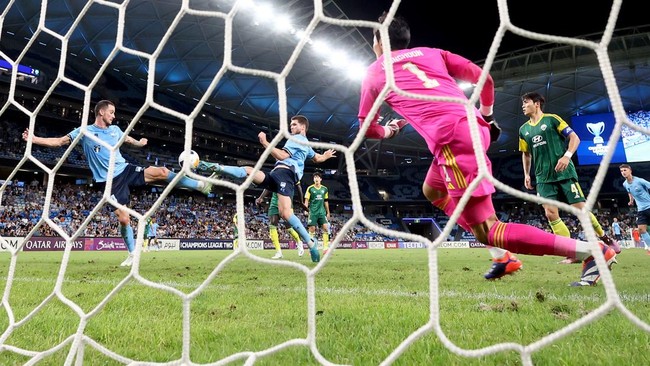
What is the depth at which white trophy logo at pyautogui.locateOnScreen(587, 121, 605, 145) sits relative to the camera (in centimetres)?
2630

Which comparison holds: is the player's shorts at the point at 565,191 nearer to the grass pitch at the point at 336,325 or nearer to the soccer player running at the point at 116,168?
the grass pitch at the point at 336,325

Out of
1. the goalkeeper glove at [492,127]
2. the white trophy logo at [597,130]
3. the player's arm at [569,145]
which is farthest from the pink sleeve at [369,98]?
the white trophy logo at [597,130]

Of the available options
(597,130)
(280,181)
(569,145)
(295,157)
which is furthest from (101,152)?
(597,130)

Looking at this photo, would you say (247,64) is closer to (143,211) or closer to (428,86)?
(143,211)

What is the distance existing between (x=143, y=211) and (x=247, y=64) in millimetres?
9669

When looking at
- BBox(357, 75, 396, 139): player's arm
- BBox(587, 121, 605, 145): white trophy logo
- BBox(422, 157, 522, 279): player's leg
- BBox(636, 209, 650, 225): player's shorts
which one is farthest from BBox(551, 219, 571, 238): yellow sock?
BBox(587, 121, 605, 145): white trophy logo

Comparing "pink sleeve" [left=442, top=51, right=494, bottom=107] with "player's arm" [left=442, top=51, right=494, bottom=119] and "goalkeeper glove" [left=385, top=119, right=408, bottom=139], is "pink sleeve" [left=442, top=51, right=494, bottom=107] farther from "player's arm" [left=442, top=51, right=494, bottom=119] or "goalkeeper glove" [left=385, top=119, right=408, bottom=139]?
"goalkeeper glove" [left=385, top=119, right=408, bottom=139]

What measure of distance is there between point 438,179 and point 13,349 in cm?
223

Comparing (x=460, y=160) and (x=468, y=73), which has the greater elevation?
(x=468, y=73)

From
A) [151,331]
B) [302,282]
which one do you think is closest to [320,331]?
[151,331]

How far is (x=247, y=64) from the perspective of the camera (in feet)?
77.6

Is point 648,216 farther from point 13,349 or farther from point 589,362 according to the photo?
point 13,349

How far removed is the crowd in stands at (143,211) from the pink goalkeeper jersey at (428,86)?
1297 cm

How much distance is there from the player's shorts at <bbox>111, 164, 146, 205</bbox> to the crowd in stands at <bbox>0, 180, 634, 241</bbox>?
10883 millimetres
